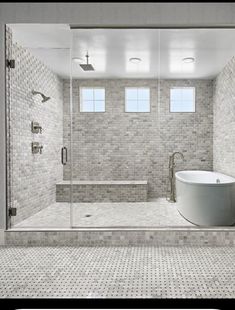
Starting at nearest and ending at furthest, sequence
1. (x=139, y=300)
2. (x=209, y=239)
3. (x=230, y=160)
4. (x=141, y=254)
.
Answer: (x=139, y=300) → (x=141, y=254) → (x=209, y=239) → (x=230, y=160)

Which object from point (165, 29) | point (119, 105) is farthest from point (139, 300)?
point (119, 105)

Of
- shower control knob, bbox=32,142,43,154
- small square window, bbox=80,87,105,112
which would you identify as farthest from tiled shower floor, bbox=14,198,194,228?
small square window, bbox=80,87,105,112

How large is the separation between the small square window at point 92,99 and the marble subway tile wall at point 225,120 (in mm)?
1929

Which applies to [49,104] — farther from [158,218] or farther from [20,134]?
[158,218]

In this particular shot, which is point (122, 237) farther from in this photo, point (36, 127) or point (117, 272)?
point (36, 127)

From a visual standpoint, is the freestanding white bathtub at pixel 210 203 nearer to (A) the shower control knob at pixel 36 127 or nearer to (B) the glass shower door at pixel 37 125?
(B) the glass shower door at pixel 37 125

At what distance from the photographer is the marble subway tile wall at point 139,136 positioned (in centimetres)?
438

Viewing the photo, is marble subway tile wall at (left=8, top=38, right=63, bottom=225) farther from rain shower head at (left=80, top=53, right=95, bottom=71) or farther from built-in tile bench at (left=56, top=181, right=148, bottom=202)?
rain shower head at (left=80, top=53, right=95, bottom=71)

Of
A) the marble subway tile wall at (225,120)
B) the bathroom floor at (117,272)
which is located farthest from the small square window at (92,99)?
the bathroom floor at (117,272)

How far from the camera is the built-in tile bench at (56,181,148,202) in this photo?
463 cm

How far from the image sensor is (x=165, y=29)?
10.3 feet

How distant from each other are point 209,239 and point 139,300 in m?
1.42

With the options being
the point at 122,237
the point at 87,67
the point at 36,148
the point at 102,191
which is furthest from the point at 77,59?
the point at 122,237

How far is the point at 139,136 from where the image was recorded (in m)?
4.72
